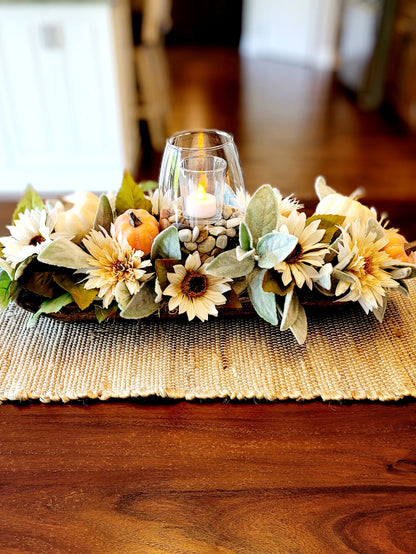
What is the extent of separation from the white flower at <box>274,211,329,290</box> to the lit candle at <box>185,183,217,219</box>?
104 millimetres

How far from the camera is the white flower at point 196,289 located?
592mm

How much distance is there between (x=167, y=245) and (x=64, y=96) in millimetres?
1858

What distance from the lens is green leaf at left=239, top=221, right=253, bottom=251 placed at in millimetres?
572

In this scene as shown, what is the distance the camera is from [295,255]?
1.92 feet

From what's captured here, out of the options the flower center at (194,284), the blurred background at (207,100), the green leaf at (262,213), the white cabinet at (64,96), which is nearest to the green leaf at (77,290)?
the flower center at (194,284)

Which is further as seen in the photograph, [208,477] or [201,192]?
[201,192]

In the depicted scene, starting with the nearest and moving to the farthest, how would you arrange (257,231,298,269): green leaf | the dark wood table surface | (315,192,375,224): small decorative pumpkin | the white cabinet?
the dark wood table surface
(257,231,298,269): green leaf
(315,192,375,224): small decorative pumpkin
the white cabinet

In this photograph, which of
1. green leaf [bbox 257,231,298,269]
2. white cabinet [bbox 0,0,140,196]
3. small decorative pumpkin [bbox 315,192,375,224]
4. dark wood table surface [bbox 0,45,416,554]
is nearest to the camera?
dark wood table surface [bbox 0,45,416,554]

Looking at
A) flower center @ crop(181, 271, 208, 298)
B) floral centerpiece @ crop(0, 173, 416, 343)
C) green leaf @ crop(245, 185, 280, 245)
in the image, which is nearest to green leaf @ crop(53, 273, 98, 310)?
floral centerpiece @ crop(0, 173, 416, 343)

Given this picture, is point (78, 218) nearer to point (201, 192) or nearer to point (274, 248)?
point (201, 192)

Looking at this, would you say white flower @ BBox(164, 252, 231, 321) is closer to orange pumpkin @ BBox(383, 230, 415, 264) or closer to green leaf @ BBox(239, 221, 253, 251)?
green leaf @ BBox(239, 221, 253, 251)

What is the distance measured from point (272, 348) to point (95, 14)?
191 centimetres

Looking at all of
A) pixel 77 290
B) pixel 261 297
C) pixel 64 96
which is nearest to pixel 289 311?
pixel 261 297

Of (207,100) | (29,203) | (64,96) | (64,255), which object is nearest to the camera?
(64,255)
